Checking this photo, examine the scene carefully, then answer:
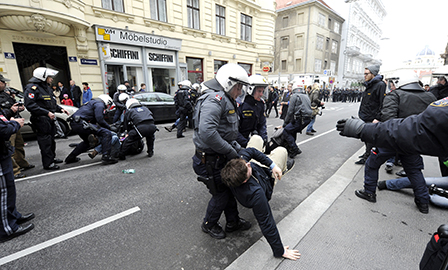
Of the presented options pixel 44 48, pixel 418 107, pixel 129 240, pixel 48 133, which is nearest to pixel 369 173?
pixel 418 107

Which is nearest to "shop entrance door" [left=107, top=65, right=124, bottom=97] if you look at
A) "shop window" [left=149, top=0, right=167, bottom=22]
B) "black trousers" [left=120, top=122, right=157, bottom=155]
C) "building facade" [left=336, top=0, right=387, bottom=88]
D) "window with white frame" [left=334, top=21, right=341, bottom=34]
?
"shop window" [left=149, top=0, right=167, bottom=22]

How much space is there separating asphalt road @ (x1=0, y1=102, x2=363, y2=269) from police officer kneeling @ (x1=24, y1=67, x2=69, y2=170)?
46 cm

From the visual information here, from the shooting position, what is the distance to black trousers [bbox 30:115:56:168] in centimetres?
434

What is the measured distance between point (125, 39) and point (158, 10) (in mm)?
3079

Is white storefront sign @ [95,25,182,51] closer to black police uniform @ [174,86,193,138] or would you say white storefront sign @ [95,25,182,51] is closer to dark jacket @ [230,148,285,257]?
black police uniform @ [174,86,193,138]

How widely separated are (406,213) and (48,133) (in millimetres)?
6441

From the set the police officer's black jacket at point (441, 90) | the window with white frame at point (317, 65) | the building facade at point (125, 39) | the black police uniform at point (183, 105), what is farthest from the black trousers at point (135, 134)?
the window with white frame at point (317, 65)

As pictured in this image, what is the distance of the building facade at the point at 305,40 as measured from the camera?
33.2 metres

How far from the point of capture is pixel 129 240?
93.4 inches

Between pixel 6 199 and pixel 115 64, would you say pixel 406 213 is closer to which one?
pixel 6 199

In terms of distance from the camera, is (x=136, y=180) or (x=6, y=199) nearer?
(x=6, y=199)

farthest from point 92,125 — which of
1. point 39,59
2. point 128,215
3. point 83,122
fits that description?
point 39,59

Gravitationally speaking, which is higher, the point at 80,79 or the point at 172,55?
the point at 172,55

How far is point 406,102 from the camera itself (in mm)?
3111
